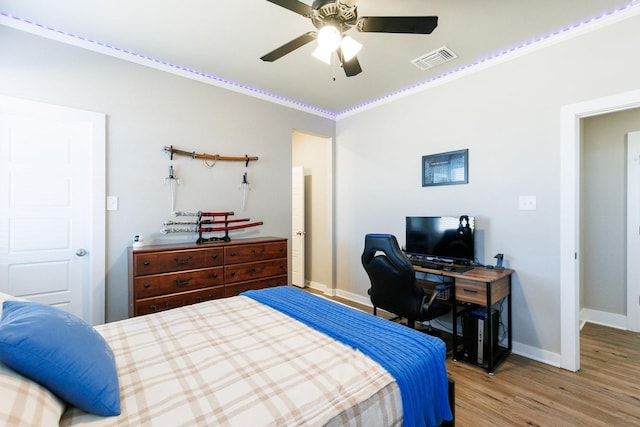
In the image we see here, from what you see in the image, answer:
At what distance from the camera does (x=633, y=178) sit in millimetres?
3037

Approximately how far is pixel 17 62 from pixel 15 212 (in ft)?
3.88

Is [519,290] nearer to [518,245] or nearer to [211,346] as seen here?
[518,245]

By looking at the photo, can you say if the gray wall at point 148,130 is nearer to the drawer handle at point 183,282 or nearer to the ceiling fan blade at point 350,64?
the drawer handle at point 183,282

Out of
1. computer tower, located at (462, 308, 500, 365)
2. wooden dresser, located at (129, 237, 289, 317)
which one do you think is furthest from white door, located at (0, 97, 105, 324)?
computer tower, located at (462, 308, 500, 365)

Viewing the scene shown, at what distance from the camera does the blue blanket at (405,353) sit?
1.14m

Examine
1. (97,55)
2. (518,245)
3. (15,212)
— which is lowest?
(518,245)

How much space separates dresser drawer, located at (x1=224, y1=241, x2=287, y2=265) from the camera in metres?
2.90

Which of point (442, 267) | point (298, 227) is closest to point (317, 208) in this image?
point (298, 227)

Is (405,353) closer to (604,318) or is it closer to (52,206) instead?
(52,206)

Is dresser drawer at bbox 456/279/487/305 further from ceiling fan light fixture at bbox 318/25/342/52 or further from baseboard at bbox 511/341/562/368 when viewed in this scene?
ceiling fan light fixture at bbox 318/25/342/52

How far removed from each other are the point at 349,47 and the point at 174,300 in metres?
2.49

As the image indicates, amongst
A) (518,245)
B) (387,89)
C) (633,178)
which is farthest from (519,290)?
(387,89)

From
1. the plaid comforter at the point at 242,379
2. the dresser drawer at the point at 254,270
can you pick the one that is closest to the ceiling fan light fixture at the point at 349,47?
the plaid comforter at the point at 242,379

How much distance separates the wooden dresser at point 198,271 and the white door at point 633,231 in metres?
3.74
